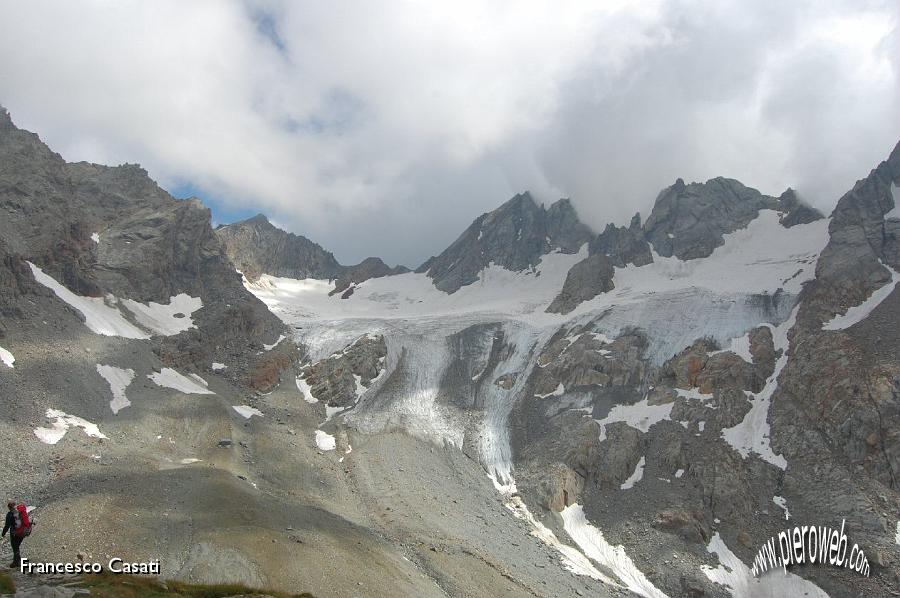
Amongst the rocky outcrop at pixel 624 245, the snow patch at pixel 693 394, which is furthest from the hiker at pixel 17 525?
the rocky outcrop at pixel 624 245

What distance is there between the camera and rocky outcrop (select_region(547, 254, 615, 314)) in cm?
10131

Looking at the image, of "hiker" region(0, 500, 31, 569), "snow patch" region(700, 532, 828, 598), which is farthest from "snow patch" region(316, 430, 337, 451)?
"hiker" region(0, 500, 31, 569)

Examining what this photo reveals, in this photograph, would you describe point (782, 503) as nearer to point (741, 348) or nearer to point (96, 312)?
point (741, 348)

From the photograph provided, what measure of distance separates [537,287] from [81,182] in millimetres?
89202

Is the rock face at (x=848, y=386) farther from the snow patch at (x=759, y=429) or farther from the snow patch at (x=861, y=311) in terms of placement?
the snow patch at (x=759, y=429)

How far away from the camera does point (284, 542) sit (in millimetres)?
30188

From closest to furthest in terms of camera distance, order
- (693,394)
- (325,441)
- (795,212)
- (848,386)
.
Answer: (848,386)
(325,441)
(693,394)
(795,212)

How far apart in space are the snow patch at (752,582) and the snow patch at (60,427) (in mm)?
48735

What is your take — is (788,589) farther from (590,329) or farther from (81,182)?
(81,182)

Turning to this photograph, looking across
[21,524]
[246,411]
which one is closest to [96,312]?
[246,411]

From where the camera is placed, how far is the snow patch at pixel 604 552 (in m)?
42.6

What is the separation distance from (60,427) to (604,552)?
143ft

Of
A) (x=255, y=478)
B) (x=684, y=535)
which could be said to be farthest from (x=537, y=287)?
(x=255, y=478)

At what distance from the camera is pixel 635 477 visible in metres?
54.5
